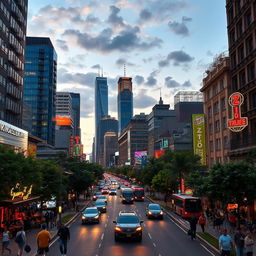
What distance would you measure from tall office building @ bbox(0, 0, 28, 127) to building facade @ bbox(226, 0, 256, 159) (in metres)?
42.3

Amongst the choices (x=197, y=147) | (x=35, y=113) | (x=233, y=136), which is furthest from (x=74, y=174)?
(x=35, y=113)

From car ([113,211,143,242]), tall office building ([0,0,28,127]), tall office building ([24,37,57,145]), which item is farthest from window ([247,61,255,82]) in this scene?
tall office building ([24,37,57,145])

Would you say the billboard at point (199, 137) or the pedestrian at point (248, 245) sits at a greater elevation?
the billboard at point (199, 137)

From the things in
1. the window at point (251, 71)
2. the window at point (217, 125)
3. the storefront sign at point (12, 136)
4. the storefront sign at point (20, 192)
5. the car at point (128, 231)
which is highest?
the window at point (251, 71)

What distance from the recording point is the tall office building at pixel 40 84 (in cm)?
16312

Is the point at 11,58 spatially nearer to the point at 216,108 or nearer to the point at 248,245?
the point at 216,108

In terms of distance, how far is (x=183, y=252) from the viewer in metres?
21.0

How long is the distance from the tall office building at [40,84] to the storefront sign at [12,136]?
104807 mm

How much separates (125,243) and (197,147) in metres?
41.6

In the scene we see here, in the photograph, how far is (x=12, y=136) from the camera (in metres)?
52.4

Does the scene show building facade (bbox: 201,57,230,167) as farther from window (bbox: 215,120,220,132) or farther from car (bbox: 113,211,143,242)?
car (bbox: 113,211,143,242)

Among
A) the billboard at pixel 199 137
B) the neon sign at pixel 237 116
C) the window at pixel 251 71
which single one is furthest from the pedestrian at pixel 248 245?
the billboard at pixel 199 137

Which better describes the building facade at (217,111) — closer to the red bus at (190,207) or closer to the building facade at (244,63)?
the building facade at (244,63)

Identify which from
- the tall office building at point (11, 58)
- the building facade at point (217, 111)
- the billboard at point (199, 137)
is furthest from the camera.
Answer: the tall office building at point (11, 58)
